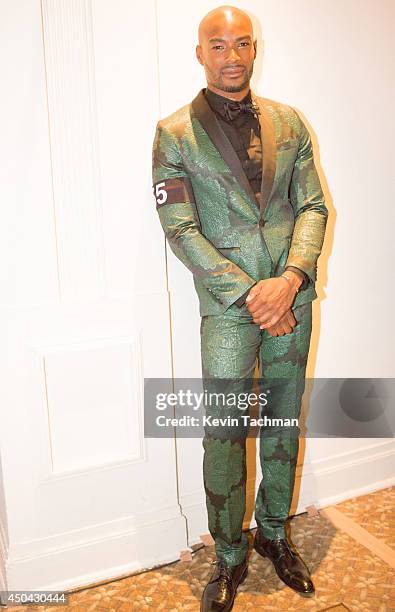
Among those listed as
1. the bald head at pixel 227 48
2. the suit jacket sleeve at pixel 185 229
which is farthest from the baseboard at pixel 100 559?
the bald head at pixel 227 48

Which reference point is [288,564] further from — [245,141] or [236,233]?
[245,141]

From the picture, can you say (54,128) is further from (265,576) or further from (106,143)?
(265,576)

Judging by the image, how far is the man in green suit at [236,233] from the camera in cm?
184

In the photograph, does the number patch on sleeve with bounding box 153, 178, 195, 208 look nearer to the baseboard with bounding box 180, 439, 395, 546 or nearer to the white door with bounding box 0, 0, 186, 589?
the white door with bounding box 0, 0, 186, 589

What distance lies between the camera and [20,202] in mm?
1975

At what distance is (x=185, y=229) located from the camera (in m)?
1.86

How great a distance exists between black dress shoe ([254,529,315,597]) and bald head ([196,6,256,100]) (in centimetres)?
159

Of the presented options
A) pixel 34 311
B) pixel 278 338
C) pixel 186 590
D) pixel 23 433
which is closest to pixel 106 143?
pixel 34 311

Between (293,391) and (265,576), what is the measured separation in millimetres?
703

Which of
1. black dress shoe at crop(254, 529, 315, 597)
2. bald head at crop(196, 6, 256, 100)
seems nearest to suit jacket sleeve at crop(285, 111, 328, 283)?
bald head at crop(196, 6, 256, 100)

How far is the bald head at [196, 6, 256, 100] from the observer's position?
1795mm

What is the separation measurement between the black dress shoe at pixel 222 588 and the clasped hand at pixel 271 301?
0.85 metres

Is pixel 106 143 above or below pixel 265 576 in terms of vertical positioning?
above

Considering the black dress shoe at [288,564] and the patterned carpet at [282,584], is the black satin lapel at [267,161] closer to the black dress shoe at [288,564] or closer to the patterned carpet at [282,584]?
the black dress shoe at [288,564]
